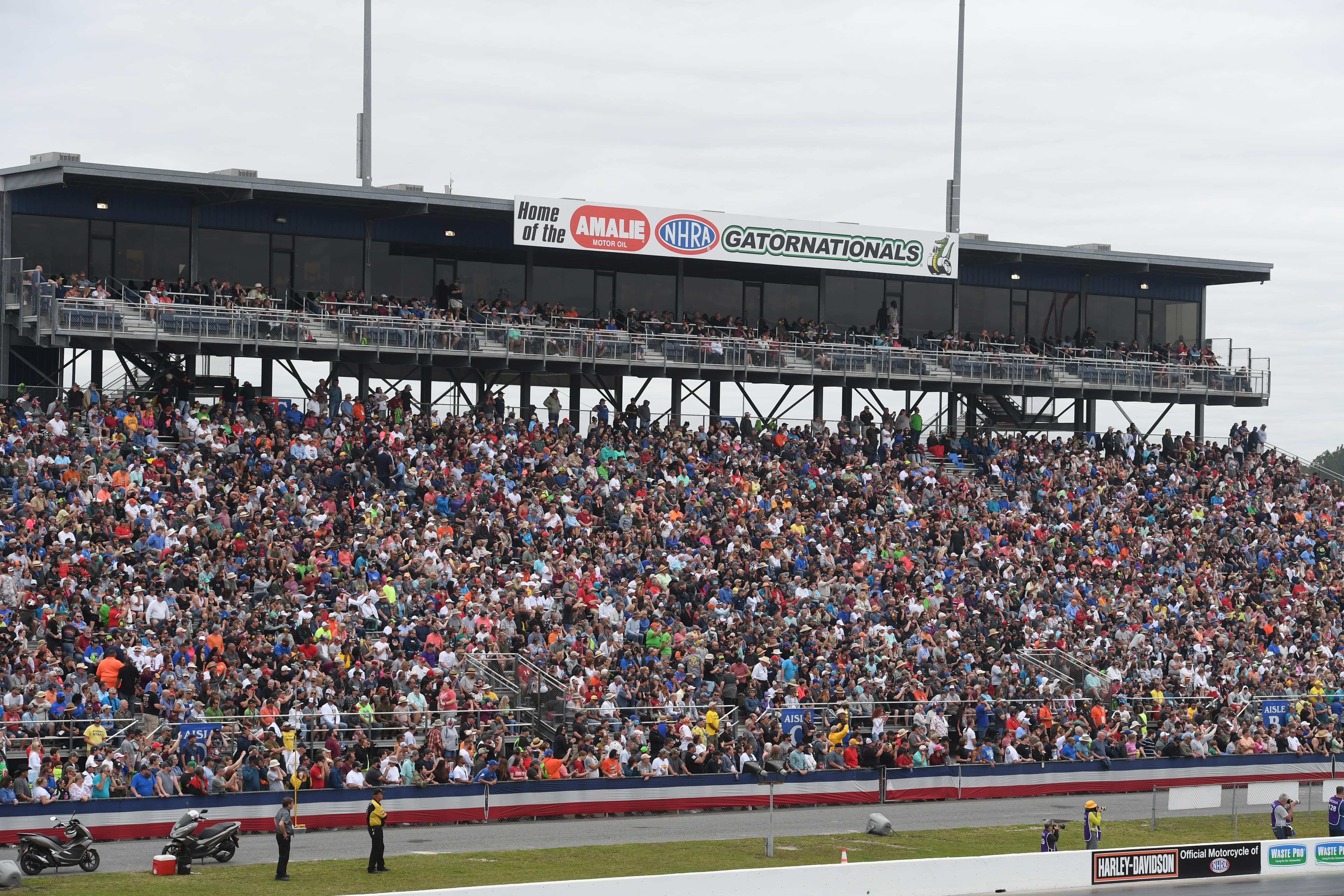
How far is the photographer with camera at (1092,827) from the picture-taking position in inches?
1069

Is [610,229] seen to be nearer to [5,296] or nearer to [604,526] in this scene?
[604,526]

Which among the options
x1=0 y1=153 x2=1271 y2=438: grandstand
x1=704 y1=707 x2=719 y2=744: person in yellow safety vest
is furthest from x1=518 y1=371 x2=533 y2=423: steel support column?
x1=704 y1=707 x2=719 y2=744: person in yellow safety vest

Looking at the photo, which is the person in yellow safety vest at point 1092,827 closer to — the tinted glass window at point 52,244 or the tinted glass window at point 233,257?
the tinted glass window at point 233,257

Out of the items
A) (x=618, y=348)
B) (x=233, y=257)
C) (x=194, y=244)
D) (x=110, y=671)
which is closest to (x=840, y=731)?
(x=110, y=671)

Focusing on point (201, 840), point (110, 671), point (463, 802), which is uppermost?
point (110, 671)

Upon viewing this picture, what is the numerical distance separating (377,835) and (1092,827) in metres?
11.0

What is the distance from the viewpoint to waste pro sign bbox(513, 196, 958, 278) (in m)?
42.6

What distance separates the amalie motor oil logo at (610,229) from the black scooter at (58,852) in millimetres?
22843

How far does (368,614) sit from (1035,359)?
25.0m

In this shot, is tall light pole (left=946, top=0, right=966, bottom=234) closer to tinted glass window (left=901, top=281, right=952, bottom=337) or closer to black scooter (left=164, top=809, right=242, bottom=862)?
tinted glass window (left=901, top=281, right=952, bottom=337)

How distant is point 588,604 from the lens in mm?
33125

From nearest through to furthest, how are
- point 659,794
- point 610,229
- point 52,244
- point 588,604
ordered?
point 659,794 → point 588,604 → point 52,244 → point 610,229

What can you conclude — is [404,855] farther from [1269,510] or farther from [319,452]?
[1269,510]

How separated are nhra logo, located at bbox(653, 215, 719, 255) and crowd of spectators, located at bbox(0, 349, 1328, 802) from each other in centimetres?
461
